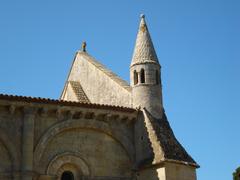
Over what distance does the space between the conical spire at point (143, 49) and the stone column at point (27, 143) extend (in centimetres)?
531

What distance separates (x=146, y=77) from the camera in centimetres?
2052

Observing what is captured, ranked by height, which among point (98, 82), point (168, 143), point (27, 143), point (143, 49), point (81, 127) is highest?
point (143, 49)

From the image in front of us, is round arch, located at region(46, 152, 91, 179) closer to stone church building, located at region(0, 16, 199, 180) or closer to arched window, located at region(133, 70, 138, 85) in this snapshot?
stone church building, located at region(0, 16, 199, 180)

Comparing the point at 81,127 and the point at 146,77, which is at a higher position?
the point at 146,77

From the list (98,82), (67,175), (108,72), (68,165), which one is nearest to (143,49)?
(108,72)

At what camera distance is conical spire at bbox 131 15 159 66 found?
20.8m

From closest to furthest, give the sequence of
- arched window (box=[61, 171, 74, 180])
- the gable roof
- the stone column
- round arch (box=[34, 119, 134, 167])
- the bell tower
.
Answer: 1. the stone column
2. round arch (box=[34, 119, 134, 167])
3. arched window (box=[61, 171, 74, 180])
4. the bell tower
5. the gable roof

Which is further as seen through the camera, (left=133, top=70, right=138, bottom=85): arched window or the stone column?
(left=133, top=70, right=138, bottom=85): arched window

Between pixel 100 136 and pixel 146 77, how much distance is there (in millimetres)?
3193

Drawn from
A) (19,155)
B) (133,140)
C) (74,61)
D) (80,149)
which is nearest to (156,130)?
(133,140)

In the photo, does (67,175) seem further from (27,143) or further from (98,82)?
(98,82)

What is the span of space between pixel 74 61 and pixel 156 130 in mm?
9863

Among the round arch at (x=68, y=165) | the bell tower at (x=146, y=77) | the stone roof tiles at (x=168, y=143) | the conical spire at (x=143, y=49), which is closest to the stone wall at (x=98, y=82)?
the bell tower at (x=146, y=77)

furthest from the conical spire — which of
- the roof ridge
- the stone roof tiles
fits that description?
the stone roof tiles
